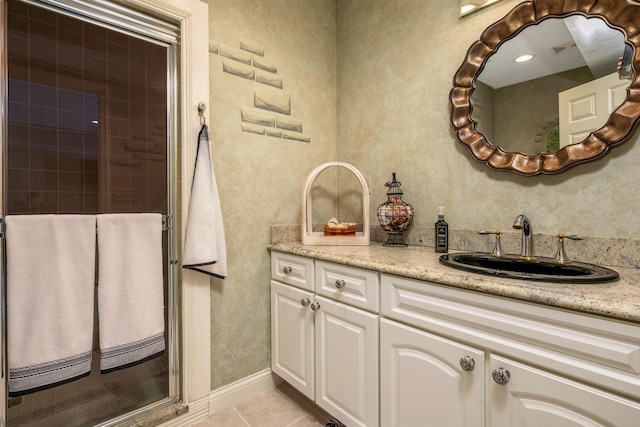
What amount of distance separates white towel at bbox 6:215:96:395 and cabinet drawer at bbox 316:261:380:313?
998 mm

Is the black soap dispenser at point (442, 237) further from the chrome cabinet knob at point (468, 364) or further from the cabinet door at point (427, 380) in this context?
the chrome cabinet knob at point (468, 364)

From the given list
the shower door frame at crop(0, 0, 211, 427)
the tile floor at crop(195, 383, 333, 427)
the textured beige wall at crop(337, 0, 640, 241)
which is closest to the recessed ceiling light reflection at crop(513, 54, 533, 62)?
the textured beige wall at crop(337, 0, 640, 241)

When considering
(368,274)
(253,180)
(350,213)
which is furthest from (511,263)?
A: (253,180)

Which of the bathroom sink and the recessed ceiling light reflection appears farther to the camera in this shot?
the recessed ceiling light reflection

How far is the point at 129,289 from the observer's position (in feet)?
4.48

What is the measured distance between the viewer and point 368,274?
1251 millimetres

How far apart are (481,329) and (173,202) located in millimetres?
1432

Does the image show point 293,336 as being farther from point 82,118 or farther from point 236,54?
point 236,54

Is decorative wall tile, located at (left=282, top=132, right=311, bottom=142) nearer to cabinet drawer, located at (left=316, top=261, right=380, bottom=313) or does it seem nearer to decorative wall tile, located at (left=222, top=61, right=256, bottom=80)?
decorative wall tile, located at (left=222, top=61, right=256, bottom=80)

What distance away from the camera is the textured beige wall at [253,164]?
5.42 ft

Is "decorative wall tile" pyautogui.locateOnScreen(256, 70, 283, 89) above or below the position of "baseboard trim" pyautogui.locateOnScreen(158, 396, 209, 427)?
above

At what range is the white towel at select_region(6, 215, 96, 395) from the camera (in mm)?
1146

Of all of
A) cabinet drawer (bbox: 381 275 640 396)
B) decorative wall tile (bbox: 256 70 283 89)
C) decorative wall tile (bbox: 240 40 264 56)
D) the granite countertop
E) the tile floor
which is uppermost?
decorative wall tile (bbox: 240 40 264 56)

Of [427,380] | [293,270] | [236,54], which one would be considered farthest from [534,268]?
[236,54]
